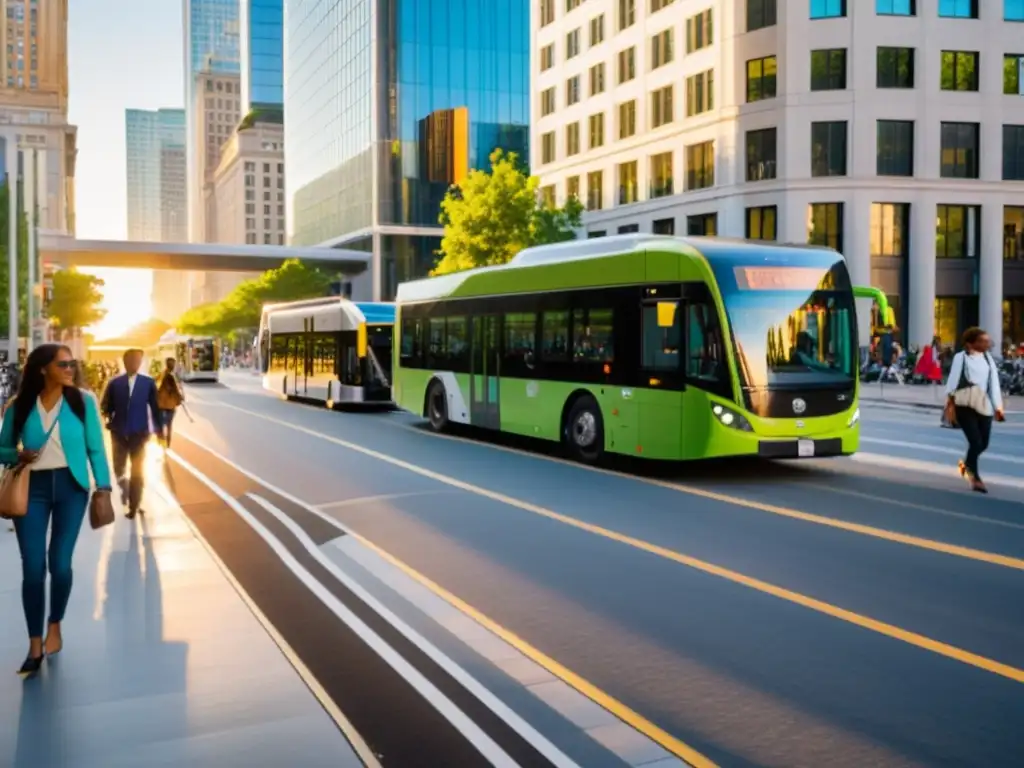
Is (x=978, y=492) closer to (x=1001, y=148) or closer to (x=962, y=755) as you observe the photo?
(x=962, y=755)

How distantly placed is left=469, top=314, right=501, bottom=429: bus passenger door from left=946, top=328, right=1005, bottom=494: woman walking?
8.19 meters

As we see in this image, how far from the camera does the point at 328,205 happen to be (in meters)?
109

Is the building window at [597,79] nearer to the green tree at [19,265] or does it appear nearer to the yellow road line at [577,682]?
the green tree at [19,265]

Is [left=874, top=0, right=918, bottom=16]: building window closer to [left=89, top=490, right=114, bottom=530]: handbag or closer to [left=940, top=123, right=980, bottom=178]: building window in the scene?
[left=940, top=123, right=980, bottom=178]: building window

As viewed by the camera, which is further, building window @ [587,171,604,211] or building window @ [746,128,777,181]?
building window @ [587,171,604,211]

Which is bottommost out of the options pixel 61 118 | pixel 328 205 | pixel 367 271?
pixel 367 271

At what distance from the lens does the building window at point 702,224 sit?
169ft

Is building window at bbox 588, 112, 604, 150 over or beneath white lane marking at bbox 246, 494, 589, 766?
over

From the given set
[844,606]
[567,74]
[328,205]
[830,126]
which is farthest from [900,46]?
[328,205]

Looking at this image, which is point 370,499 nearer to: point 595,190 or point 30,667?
point 30,667

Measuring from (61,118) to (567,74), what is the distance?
128612 millimetres

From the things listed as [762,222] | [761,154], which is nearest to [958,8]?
[761,154]

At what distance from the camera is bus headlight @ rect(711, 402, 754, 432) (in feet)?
45.2

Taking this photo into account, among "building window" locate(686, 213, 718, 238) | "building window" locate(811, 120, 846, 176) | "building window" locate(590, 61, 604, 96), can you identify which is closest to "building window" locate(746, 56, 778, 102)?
"building window" locate(811, 120, 846, 176)
